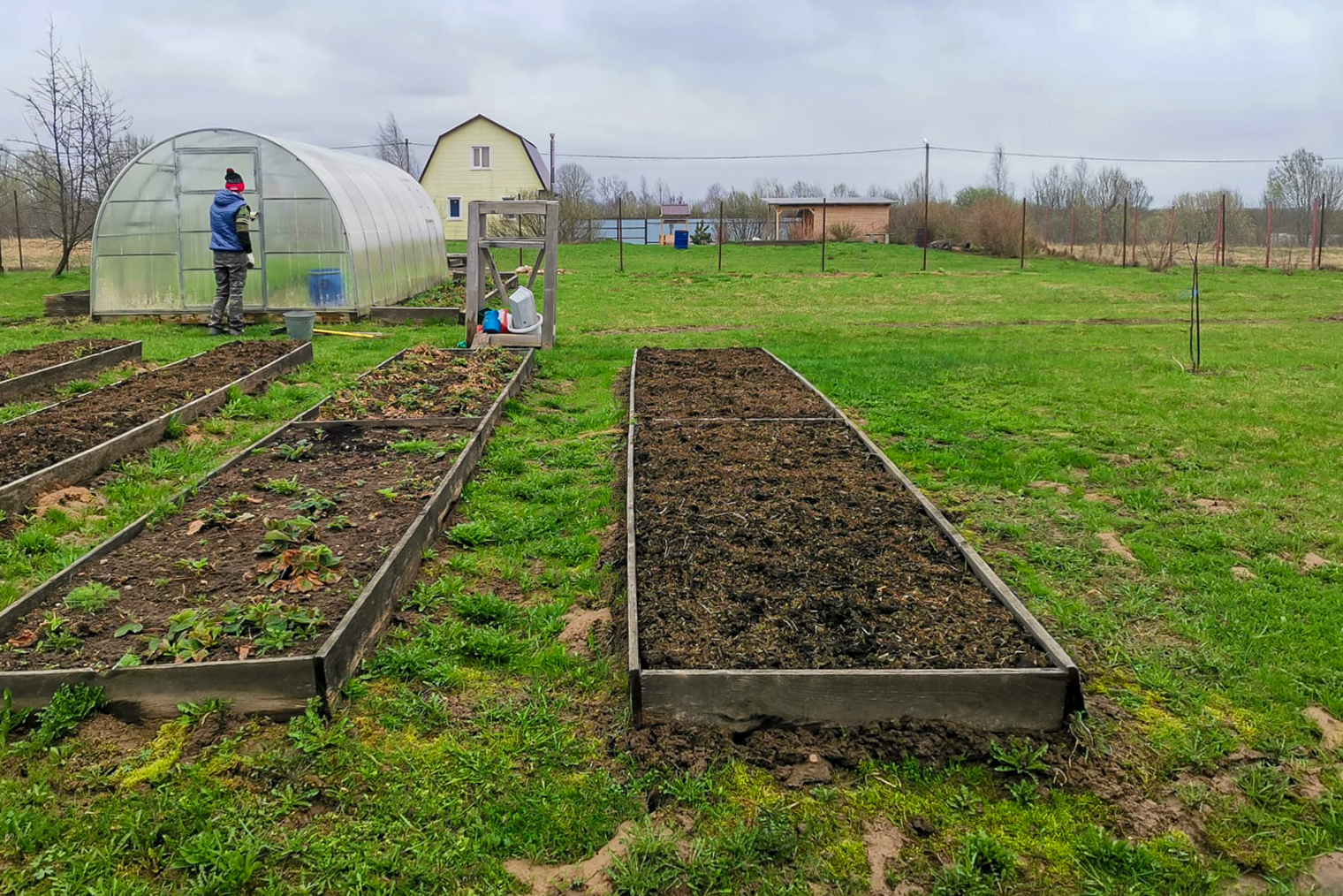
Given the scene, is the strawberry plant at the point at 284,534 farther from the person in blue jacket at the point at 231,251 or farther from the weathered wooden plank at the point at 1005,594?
the person in blue jacket at the point at 231,251

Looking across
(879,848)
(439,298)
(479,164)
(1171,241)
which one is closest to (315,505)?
(879,848)

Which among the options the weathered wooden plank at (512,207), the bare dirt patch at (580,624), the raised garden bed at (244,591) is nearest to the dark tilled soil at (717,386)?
the weathered wooden plank at (512,207)

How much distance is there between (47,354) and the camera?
32.8 feet

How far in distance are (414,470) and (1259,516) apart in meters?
4.94

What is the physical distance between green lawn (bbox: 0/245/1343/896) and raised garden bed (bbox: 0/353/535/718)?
0.43 feet

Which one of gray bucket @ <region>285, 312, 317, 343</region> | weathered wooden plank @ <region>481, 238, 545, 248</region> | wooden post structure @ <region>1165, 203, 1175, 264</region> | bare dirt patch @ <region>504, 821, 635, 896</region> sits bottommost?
bare dirt patch @ <region>504, 821, 635, 896</region>

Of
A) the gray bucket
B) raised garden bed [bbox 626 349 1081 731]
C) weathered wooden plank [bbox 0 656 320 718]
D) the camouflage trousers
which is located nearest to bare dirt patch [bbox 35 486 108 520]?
weathered wooden plank [bbox 0 656 320 718]

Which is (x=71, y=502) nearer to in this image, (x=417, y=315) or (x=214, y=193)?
(x=417, y=315)

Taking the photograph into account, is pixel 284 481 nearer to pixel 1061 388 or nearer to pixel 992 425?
pixel 992 425

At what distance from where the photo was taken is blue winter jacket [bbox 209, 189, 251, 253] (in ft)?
40.7

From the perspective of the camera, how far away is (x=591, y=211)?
1742 inches

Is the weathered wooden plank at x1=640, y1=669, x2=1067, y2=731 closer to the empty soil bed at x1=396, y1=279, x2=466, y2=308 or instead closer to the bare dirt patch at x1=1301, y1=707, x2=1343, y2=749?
the bare dirt patch at x1=1301, y1=707, x2=1343, y2=749

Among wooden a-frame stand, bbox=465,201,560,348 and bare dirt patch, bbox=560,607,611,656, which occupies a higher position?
wooden a-frame stand, bbox=465,201,560,348

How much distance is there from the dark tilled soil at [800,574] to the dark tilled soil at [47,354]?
6.76m
